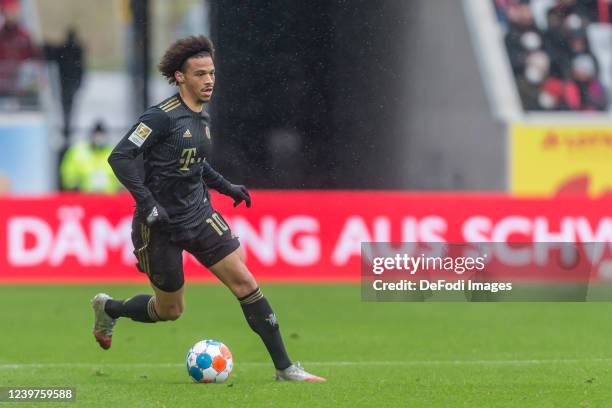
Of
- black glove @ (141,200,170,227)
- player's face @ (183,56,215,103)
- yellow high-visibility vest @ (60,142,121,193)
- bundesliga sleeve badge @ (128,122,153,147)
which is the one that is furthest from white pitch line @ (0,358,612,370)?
yellow high-visibility vest @ (60,142,121,193)

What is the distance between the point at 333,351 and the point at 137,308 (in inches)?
76.9

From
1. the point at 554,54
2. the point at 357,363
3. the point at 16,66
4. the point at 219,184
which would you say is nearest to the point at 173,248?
the point at 219,184

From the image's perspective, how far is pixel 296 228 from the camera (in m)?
14.9

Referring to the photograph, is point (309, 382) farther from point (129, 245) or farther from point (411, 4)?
point (411, 4)

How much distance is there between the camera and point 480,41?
22016mm

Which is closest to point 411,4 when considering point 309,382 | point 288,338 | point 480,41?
point 480,41

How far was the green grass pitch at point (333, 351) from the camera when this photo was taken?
23.1 ft

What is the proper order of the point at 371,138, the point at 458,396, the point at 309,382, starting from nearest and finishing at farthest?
the point at 458,396
the point at 309,382
the point at 371,138

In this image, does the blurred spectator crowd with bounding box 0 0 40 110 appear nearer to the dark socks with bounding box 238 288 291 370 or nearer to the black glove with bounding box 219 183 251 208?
the black glove with bounding box 219 183 251 208

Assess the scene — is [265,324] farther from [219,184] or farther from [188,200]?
[219,184]

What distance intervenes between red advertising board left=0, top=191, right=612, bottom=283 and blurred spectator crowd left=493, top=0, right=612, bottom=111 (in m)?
7.32

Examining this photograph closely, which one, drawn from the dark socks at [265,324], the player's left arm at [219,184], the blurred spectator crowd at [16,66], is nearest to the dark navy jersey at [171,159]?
the player's left arm at [219,184]

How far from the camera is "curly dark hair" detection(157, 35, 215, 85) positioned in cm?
752

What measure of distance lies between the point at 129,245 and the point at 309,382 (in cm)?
755
